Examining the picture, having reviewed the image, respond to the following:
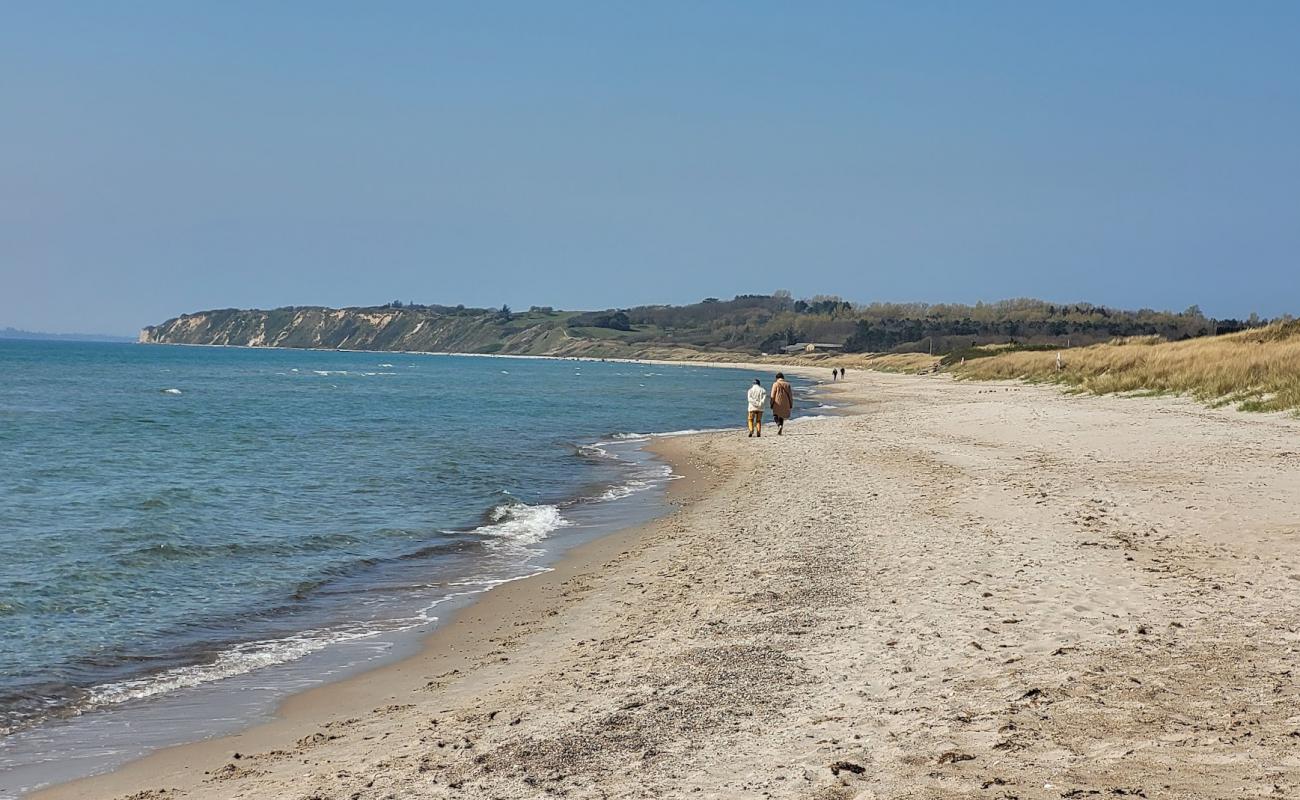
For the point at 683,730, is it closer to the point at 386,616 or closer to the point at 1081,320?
the point at 386,616

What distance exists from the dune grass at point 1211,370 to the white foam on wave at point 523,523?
57.5 feet

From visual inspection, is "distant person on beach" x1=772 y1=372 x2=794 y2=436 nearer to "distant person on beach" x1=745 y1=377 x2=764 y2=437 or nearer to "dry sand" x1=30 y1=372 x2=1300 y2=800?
"distant person on beach" x1=745 y1=377 x2=764 y2=437

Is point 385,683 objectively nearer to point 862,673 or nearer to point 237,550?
point 862,673

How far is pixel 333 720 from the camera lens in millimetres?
7918

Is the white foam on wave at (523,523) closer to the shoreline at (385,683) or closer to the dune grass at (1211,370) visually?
the shoreline at (385,683)

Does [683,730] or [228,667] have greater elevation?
[683,730]

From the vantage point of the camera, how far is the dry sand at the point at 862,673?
550 centimetres

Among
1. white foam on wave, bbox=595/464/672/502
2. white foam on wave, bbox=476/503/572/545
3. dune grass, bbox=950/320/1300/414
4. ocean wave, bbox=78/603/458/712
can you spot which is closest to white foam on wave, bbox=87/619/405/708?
ocean wave, bbox=78/603/458/712

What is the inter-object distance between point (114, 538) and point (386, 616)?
693 cm

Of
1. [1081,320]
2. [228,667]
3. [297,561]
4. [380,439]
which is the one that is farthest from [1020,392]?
[1081,320]

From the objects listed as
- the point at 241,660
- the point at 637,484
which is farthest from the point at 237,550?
the point at 637,484

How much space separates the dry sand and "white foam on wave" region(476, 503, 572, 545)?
171 cm

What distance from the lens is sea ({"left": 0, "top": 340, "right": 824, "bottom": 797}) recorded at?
8.88 meters

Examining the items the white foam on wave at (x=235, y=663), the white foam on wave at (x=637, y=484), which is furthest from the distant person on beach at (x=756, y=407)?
the white foam on wave at (x=235, y=663)
